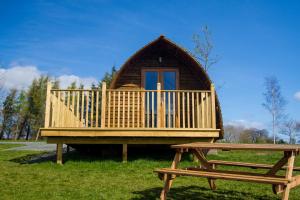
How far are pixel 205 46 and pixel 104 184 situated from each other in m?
15.5

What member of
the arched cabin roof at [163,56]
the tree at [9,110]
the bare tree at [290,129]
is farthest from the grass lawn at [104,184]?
the tree at [9,110]

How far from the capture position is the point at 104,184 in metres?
5.56

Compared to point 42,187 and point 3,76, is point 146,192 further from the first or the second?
point 3,76

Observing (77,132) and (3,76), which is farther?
(3,76)

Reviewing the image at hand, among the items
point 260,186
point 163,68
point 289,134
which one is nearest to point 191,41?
point 163,68

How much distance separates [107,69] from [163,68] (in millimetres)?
35485

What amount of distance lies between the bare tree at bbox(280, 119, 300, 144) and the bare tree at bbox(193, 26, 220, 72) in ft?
59.9

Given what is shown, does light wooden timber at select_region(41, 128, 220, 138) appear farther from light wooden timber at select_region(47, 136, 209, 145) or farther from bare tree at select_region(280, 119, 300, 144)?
bare tree at select_region(280, 119, 300, 144)

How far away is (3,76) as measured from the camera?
32250mm

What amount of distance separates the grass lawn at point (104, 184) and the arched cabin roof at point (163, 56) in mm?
4249

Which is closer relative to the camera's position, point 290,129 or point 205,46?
point 205,46

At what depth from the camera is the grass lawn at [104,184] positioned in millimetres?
4645

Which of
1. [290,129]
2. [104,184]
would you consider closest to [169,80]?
[104,184]

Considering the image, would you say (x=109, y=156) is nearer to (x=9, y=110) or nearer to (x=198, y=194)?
(x=198, y=194)
